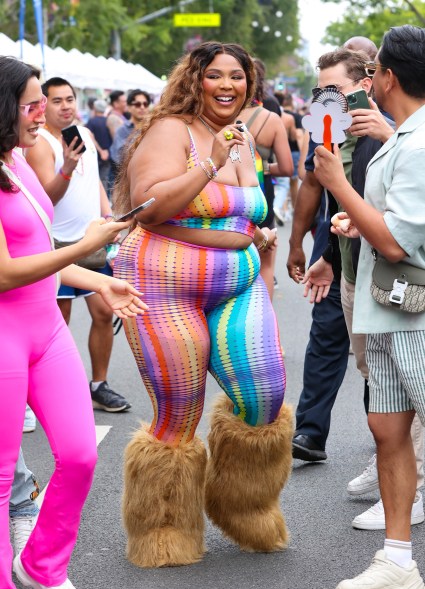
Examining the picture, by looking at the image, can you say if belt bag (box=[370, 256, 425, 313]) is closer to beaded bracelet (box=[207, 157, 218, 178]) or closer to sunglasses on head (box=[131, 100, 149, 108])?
beaded bracelet (box=[207, 157, 218, 178])

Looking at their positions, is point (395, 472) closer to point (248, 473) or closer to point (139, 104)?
point (248, 473)

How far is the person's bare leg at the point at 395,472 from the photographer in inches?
158

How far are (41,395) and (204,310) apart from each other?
96cm

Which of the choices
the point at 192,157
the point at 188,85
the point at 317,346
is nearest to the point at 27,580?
the point at 192,157

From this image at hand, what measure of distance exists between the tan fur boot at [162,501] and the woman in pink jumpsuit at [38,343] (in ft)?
2.04

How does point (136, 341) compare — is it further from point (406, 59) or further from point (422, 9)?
point (422, 9)

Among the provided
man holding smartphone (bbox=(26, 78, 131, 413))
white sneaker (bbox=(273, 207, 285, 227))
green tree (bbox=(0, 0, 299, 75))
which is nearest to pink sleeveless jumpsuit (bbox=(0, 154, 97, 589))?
man holding smartphone (bbox=(26, 78, 131, 413))

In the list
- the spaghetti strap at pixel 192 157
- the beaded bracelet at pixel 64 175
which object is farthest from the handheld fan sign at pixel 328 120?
the beaded bracelet at pixel 64 175

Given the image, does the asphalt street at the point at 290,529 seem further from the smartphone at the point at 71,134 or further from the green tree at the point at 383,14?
the green tree at the point at 383,14

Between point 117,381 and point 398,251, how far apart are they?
470cm

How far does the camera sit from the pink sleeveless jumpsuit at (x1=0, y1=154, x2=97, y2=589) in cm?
360

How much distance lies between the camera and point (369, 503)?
532cm

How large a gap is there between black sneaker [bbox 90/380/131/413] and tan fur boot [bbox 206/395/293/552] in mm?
2704

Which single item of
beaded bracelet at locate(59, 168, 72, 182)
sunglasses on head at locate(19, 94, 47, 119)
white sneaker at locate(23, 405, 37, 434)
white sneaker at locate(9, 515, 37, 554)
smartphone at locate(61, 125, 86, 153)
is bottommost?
white sneaker at locate(23, 405, 37, 434)
